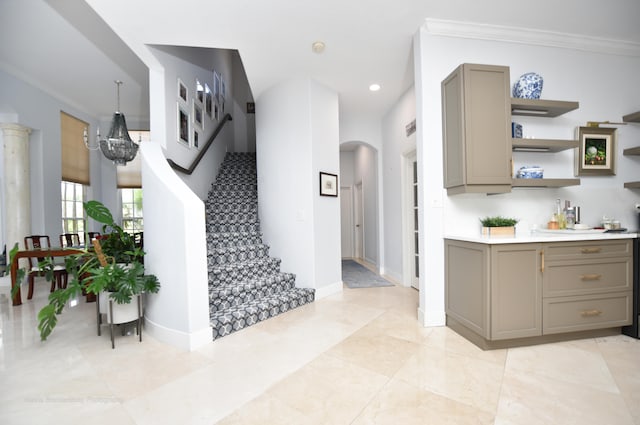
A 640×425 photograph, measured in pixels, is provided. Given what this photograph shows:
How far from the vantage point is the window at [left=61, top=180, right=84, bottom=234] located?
542 cm

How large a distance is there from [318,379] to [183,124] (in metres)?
3.52

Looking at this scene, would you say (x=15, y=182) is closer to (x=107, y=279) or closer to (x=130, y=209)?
(x=130, y=209)

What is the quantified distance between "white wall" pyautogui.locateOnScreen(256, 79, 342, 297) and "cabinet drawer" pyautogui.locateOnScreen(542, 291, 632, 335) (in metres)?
2.38

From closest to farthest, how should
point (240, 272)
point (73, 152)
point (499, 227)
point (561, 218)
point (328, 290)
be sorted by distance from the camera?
point (499, 227), point (561, 218), point (240, 272), point (328, 290), point (73, 152)

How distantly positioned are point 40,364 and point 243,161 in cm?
446

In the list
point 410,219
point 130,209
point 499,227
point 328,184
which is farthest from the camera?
point 130,209

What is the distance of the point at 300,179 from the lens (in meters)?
3.71

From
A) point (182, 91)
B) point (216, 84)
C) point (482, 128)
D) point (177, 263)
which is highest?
point (216, 84)

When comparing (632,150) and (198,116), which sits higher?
(198,116)

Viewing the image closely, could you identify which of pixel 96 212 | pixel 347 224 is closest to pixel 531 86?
pixel 96 212

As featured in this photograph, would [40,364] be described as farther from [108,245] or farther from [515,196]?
[515,196]

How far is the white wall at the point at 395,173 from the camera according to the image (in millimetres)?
4196

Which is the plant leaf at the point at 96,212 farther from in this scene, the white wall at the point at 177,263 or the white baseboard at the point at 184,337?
the white baseboard at the point at 184,337

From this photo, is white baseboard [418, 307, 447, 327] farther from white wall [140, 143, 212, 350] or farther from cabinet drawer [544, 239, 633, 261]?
white wall [140, 143, 212, 350]
